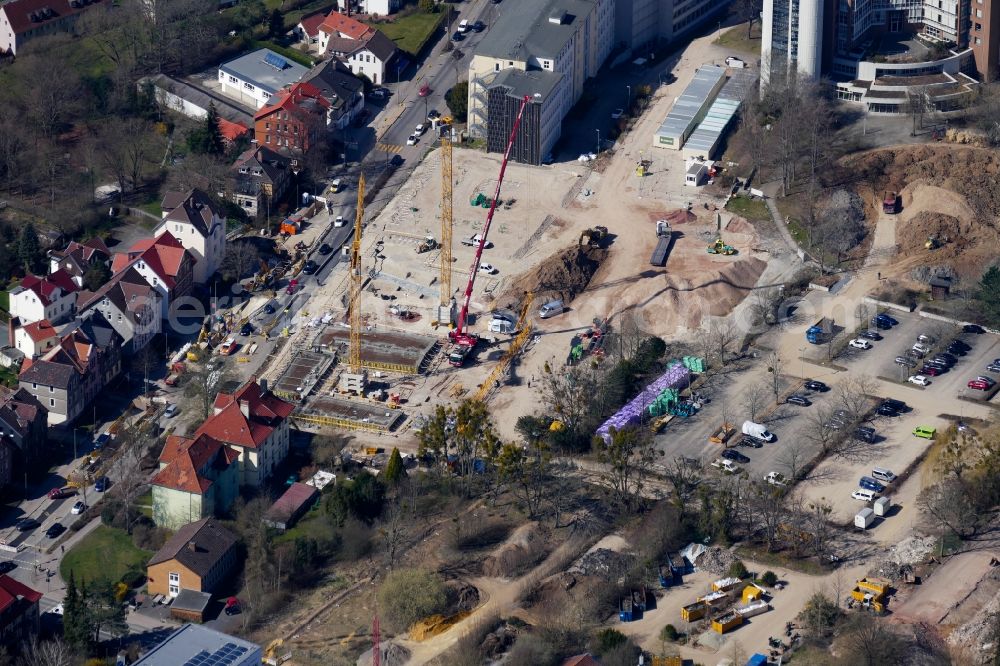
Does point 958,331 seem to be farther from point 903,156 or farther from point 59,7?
point 59,7

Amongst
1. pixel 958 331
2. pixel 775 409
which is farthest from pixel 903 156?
pixel 775 409

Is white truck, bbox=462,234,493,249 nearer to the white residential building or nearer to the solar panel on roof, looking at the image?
the white residential building

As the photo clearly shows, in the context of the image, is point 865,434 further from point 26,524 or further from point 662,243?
point 26,524

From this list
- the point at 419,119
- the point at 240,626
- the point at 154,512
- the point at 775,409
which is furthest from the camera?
the point at 419,119

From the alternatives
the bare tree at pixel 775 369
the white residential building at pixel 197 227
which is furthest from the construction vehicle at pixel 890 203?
the white residential building at pixel 197 227

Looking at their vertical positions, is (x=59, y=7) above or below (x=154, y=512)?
above

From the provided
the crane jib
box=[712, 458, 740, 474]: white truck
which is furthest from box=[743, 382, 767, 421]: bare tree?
the crane jib

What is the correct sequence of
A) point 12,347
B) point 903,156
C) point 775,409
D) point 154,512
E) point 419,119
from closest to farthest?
1. point 154,512
2. point 775,409
3. point 12,347
4. point 903,156
5. point 419,119
